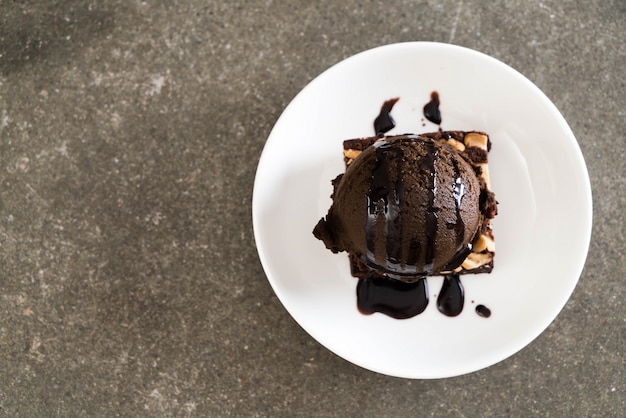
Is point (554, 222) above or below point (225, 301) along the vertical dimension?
above

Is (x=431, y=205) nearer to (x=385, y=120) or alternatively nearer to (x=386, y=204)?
(x=386, y=204)

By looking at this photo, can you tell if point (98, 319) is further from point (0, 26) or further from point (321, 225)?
point (0, 26)

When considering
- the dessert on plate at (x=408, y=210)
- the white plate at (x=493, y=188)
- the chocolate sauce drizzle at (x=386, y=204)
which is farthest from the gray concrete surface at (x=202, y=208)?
the chocolate sauce drizzle at (x=386, y=204)

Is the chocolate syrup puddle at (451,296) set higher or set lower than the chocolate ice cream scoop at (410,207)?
lower

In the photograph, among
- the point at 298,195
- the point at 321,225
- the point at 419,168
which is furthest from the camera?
the point at 298,195

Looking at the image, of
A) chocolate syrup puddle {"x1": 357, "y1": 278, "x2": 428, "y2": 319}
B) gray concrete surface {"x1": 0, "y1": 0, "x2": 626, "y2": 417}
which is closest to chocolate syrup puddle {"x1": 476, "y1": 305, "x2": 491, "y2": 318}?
chocolate syrup puddle {"x1": 357, "y1": 278, "x2": 428, "y2": 319}

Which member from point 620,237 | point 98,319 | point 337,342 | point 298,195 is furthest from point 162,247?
point 620,237

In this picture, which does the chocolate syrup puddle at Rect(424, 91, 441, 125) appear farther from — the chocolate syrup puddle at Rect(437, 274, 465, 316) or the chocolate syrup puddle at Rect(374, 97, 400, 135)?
the chocolate syrup puddle at Rect(437, 274, 465, 316)

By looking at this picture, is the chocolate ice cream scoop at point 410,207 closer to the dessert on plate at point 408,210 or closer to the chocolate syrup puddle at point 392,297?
the dessert on plate at point 408,210

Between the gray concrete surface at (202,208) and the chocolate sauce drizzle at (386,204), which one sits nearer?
the chocolate sauce drizzle at (386,204)
